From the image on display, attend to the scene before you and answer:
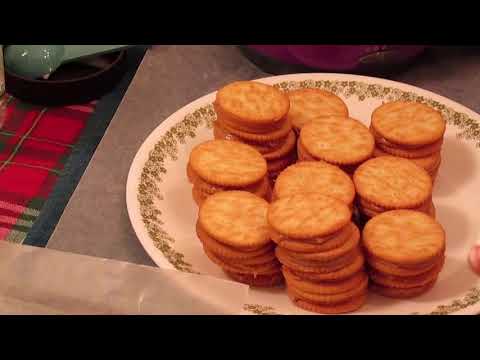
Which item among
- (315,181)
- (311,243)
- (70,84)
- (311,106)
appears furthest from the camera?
(70,84)

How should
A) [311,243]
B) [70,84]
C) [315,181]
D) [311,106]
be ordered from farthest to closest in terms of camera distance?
[70,84], [311,106], [315,181], [311,243]

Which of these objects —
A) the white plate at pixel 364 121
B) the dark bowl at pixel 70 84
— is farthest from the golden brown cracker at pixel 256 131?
the dark bowl at pixel 70 84

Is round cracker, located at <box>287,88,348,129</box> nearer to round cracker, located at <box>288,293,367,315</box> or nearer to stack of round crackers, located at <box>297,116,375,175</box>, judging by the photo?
stack of round crackers, located at <box>297,116,375,175</box>

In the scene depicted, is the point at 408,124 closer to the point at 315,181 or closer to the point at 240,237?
the point at 315,181

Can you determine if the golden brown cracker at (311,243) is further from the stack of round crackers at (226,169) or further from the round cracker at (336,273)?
the stack of round crackers at (226,169)

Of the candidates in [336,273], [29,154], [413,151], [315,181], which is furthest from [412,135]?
[29,154]
